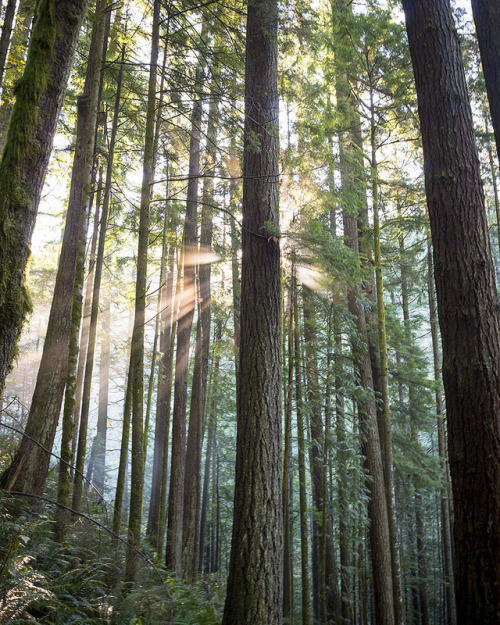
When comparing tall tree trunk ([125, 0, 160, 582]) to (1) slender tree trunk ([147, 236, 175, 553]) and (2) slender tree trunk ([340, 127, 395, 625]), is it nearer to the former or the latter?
(2) slender tree trunk ([340, 127, 395, 625])

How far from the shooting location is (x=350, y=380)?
9602 mm

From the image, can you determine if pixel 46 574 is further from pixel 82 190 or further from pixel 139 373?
pixel 82 190

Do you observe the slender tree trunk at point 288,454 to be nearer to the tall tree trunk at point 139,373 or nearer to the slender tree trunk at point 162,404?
the tall tree trunk at point 139,373

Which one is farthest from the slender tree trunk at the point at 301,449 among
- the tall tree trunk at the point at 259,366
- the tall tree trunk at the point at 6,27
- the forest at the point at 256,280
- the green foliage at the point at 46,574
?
the tall tree trunk at the point at 6,27

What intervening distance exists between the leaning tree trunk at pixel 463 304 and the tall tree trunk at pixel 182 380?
6190 mm

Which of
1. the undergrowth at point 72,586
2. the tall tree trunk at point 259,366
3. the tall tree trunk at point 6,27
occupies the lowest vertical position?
the undergrowth at point 72,586

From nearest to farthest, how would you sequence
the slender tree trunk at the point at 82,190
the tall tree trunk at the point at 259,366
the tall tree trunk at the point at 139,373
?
1. the tall tree trunk at the point at 259,366
2. the tall tree trunk at the point at 139,373
3. the slender tree trunk at the point at 82,190

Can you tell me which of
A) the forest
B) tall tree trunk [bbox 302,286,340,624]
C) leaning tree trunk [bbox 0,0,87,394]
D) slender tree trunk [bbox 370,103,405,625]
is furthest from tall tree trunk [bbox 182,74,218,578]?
leaning tree trunk [bbox 0,0,87,394]

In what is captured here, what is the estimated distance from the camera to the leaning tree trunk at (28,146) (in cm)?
299

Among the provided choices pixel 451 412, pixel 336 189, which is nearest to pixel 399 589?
pixel 451 412

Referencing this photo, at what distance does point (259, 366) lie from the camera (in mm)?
5344

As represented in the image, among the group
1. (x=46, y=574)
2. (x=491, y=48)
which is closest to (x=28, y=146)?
(x=46, y=574)

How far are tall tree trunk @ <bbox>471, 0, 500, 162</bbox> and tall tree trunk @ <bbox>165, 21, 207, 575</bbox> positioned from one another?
603 centimetres

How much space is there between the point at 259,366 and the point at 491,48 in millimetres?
4995
